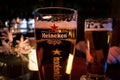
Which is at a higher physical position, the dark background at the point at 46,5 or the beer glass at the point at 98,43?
the beer glass at the point at 98,43

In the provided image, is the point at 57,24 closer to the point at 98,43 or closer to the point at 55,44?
the point at 55,44

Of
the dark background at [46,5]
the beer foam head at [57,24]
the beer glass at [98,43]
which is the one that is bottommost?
the dark background at [46,5]

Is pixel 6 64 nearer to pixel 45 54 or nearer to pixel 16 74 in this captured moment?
pixel 16 74

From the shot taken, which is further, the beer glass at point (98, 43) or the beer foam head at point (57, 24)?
the beer glass at point (98, 43)

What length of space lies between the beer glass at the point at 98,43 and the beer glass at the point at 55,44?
12 centimetres

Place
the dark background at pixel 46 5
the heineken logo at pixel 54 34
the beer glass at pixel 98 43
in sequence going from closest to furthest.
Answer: the heineken logo at pixel 54 34 → the beer glass at pixel 98 43 → the dark background at pixel 46 5

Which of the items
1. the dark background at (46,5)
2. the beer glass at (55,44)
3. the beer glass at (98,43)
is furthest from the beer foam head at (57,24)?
the dark background at (46,5)

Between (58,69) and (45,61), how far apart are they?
A: 33 mm

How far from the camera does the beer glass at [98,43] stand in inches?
28.3

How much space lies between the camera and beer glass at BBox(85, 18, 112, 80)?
0.72m

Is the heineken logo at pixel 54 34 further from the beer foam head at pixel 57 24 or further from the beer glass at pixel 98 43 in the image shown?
the beer glass at pixel 98 43

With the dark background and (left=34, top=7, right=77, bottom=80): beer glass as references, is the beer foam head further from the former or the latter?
the dark background

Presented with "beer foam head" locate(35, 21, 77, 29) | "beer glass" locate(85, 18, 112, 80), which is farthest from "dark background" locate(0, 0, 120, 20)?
"beer foam head" locate(35, 21, 77, 29)

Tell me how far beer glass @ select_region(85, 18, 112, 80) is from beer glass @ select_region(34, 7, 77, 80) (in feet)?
0.38
